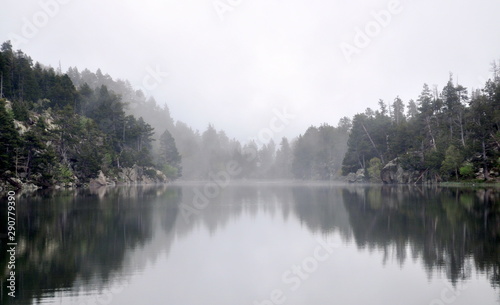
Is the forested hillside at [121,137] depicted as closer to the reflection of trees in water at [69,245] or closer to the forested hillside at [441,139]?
the forested hillside at [441,139]

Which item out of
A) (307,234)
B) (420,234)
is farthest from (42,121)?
(420,234)

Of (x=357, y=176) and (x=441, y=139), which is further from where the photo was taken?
(x=357, y=176)

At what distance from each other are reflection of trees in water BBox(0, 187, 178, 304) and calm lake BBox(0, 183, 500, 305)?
51 mm

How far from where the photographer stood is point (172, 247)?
67.1ft

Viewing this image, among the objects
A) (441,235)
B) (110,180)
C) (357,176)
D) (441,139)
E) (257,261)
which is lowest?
(257,261)

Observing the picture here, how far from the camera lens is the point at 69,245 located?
20.0 meters

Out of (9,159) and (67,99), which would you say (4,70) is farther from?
(9,159)

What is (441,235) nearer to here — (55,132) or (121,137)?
(55,132)

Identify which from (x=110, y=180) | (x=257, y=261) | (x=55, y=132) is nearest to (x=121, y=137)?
(x=110, y=180)

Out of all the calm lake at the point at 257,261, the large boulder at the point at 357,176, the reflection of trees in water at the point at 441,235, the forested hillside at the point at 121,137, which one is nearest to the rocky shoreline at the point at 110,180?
the forested hillside at the point at 121,137

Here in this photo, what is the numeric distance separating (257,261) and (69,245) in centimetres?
947

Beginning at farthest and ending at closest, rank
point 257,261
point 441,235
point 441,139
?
point 441,139 < point 441,235 < point 257,261

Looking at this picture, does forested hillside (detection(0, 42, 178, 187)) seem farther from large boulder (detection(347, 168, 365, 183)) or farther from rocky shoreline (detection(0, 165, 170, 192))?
large boulder (detection(347, 168, 365, 183))

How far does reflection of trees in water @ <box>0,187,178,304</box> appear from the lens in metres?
14.0
